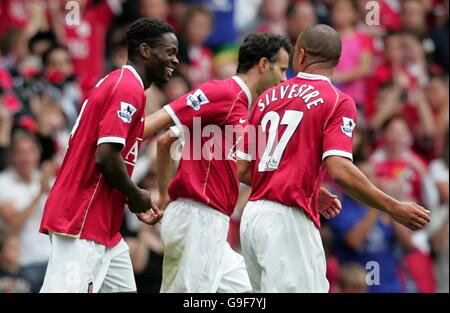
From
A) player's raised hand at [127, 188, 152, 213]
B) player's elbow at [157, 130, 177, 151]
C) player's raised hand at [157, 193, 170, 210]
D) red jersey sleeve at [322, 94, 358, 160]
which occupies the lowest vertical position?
player's raised hand at [157, 193, 170, 210]

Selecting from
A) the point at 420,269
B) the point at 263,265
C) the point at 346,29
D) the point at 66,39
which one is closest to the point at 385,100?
the point at 346,29

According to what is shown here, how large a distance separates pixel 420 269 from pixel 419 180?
1.04m

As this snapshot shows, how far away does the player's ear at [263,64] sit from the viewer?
9.21 metres

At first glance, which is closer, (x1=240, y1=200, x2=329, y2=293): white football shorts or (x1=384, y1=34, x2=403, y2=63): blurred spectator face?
(x1=240, y1=200, x2=329, y2=293): white football shorts

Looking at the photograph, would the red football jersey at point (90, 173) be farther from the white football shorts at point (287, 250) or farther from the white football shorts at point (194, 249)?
the white football shorts at point (194, 249)

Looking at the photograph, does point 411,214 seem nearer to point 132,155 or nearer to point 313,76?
point 313,76

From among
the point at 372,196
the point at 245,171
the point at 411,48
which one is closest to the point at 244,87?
the point at 245,171

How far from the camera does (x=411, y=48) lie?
50.6 feet

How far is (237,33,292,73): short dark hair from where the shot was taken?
30.1 feet

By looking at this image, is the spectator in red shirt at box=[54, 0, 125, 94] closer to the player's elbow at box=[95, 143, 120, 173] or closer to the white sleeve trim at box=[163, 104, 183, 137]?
the white sleeve trim at box=[163, 104, 183, 137]

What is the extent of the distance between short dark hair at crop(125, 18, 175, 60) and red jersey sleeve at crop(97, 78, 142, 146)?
1.50 ft

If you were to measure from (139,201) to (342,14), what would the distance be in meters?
7.76

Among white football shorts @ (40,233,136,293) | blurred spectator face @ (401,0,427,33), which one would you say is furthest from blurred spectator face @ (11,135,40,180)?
blurred spectator face @ (401,0,427,33)
